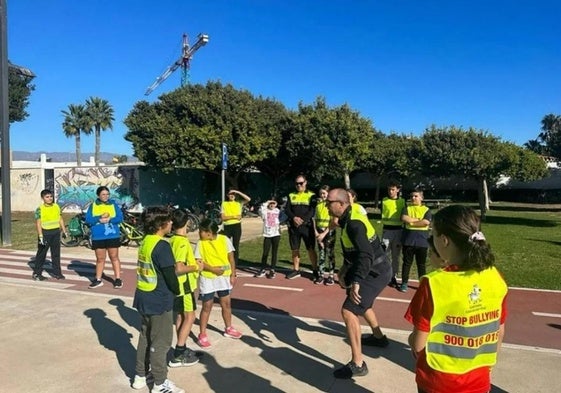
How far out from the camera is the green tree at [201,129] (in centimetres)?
2375

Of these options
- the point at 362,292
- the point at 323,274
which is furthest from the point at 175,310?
the point at 323,274

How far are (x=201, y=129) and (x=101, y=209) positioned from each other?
1590 cm

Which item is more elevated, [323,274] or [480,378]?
[480,378]

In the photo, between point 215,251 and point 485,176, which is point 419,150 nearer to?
point 485,176

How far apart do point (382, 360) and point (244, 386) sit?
1459 millimetres

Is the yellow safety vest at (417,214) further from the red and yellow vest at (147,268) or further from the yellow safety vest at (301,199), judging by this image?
the red and yellow vest at (147,268)

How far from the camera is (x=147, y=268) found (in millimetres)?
4133

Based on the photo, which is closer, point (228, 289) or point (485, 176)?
point (228, 289)

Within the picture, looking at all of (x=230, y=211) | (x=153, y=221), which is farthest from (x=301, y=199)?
(x=153, y=221)

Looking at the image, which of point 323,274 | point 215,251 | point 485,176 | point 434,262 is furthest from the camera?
point 485,176

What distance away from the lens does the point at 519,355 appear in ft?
16.1

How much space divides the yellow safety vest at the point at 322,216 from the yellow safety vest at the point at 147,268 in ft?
16.1

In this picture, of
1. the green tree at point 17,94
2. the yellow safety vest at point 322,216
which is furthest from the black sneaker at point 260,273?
the green tree at point 17,94

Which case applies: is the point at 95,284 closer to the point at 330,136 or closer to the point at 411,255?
the point at 411,255
